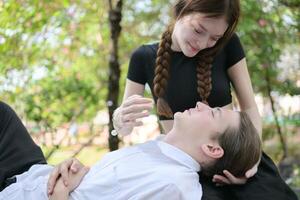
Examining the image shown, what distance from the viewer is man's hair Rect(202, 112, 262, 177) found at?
1.81 meters

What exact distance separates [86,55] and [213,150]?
162 inches

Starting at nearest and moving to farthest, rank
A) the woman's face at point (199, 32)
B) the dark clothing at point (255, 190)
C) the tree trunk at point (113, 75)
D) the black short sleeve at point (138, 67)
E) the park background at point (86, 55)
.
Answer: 1. the dark clothing at point (255, 190)
2. the woman's face at point (199, 32)
3. the black short sleeve at point (138, 67)
4. the tree trunk at point (113, 75)
5. the park background at point (86, 55)

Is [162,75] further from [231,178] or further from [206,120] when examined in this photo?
[231,178]

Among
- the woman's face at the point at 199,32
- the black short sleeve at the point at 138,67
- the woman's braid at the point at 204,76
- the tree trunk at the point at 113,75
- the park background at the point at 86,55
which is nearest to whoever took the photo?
the woman's face at the point at 199,32

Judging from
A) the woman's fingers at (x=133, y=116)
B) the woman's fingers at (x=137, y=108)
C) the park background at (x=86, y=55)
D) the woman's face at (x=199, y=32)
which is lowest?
the park background at (x=86, y=55)

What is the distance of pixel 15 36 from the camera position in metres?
3.94

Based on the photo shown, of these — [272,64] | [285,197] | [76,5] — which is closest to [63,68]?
[76,5]

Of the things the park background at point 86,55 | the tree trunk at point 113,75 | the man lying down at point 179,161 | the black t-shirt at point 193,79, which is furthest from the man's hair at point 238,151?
the tree trunk at point 113,75

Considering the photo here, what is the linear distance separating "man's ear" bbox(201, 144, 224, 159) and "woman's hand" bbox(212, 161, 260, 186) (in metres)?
0.06

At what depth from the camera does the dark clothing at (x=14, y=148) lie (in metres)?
2.21

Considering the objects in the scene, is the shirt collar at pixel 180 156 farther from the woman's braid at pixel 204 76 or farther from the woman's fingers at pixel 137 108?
the woman's braid at pixel 204 76

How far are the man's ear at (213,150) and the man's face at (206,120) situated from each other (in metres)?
0.05

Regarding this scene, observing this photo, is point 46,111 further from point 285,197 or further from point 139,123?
point 285,197

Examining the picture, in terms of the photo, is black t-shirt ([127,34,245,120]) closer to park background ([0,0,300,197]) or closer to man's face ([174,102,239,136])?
man's face ([174,102,239,136])
